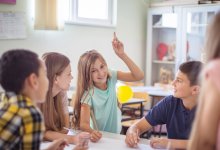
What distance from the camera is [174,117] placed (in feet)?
5.94

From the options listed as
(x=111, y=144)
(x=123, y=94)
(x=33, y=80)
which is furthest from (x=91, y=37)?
(x=33, y=80)

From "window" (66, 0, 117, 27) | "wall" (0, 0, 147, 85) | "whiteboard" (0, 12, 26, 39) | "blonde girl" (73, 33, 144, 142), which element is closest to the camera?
"blonde girl" (73, 33, 144, 142)

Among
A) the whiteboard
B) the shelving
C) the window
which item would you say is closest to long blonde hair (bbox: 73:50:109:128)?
the whiteboard

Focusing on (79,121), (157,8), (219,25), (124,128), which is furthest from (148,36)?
(219,25)

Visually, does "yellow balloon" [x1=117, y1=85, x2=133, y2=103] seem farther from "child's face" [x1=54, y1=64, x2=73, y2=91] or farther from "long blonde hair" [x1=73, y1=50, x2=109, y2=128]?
"child's face" [x1=54, y1=64, x2=73, y2=91]

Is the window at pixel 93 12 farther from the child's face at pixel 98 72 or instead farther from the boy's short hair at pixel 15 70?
the boy's short hair at pixel 15 70

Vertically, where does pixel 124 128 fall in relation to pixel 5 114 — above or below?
below

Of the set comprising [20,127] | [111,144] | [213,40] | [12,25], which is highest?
[12,25]

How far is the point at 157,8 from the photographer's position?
19.4ft

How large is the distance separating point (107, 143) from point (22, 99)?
784 millimetres

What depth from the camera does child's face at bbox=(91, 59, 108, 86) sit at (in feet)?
6.88

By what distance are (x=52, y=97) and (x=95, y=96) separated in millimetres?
324

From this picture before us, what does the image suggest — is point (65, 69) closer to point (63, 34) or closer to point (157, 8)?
point (63, 34)

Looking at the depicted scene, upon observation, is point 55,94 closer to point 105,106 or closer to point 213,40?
point 105,106
